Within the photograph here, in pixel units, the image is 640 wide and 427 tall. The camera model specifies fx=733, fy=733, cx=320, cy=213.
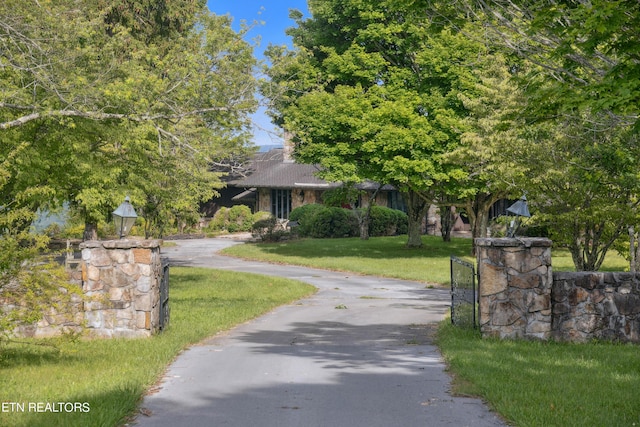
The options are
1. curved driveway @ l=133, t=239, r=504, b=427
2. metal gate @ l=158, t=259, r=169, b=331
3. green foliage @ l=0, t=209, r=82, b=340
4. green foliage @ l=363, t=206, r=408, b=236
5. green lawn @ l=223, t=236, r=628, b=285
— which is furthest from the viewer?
green foliage @ l=363, t=206, r=408, b=236

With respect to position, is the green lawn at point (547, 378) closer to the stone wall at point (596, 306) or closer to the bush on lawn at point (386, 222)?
the stone wall at point (596, 306)

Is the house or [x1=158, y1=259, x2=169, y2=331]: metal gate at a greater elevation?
the house

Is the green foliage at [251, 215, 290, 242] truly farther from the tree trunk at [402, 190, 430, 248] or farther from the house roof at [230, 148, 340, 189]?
the tree trunk at [402, 190, 430, 248]

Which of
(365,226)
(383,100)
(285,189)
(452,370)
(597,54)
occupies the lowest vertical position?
(452,370)

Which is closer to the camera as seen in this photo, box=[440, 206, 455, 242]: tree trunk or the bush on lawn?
box=[440, 206, 455, 242]: tree trunk

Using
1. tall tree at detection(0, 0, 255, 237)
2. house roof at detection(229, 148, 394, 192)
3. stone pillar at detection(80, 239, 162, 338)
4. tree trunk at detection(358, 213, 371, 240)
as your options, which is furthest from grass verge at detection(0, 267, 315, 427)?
house roof at detection(229, 148, 394, 192)

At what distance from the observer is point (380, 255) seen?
35.9 metres

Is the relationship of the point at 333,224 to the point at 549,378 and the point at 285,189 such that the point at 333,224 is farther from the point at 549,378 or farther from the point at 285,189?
the point at 549,378

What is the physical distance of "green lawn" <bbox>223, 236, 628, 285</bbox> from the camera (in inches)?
1144

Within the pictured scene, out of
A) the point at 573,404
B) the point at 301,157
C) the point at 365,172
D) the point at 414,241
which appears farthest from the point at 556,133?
the point at 414,241

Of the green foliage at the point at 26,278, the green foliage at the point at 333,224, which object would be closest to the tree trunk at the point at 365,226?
the green foliage at the point at 333,224

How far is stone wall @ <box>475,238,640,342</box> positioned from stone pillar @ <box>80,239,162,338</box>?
18.6ft

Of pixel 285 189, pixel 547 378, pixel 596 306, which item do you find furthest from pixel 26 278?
pixel 285 189

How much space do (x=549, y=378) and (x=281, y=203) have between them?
46.2 meters
